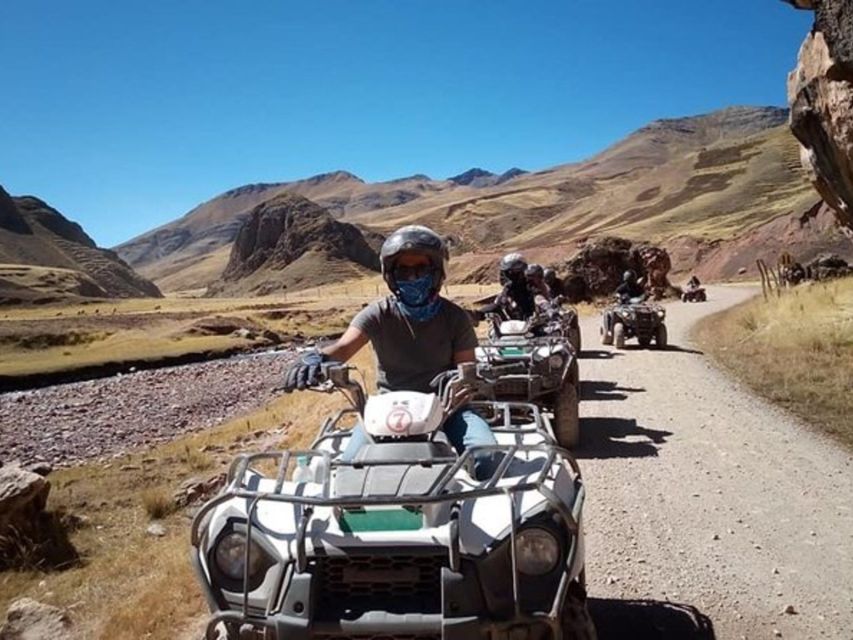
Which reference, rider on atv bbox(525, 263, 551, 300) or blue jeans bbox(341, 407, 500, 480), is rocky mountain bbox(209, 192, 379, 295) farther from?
blue jeans bbox(341, 407, 500, 480)

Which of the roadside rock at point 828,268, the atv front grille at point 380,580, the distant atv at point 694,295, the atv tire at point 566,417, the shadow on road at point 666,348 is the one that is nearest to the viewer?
the atv front grille at point 380,580

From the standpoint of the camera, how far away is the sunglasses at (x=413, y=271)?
465cm

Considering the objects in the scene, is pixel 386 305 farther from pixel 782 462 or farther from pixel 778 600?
pixel 782 462

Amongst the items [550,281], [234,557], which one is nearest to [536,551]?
[234,557]

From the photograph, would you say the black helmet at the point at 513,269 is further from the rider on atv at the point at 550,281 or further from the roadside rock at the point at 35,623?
the roadside rock at the point at 35,623

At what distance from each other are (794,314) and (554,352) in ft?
40.6

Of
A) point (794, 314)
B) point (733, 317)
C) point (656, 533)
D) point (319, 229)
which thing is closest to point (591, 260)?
point (733, 317)

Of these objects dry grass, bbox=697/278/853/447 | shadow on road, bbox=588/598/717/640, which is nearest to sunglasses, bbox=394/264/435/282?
shadow on road, bbox=588/598/717/640

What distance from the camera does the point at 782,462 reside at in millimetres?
7754

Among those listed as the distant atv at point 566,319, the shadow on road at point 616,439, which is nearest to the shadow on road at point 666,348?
the distant atv at point 566,319

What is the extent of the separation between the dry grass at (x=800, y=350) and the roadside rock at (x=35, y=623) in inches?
323

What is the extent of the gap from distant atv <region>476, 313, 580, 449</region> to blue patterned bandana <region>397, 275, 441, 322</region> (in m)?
3.83

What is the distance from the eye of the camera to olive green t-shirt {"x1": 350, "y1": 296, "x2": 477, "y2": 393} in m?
4.66

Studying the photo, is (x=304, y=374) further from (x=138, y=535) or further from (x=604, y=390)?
(x=604, y=390)
